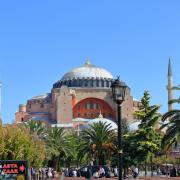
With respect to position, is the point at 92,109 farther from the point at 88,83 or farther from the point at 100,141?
the point at 100,141

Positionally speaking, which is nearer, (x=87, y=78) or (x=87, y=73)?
(x=87, y=78)

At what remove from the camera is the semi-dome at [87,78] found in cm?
13025

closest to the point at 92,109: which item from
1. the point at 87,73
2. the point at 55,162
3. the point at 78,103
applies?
the point at 78,103

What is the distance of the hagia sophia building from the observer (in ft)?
397

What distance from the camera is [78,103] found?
417 ft

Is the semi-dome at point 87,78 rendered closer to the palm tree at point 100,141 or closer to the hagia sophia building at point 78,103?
the hagia sophia building at point 78,103

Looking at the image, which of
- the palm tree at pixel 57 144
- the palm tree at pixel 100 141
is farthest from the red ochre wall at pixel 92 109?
the palm tree at pixel 100 141

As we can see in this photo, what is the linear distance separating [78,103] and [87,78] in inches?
286

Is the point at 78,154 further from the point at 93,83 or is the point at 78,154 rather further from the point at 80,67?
the point at 80,67

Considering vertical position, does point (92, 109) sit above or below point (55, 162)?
above

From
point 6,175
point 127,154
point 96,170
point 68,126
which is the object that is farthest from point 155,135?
point 68,126

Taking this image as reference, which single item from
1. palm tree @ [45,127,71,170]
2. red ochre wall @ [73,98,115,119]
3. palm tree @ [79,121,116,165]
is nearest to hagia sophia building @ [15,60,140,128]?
red ochre wall @ [73,98,115,119]

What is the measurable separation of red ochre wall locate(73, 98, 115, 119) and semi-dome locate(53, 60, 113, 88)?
483 centimetres

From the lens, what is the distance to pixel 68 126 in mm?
117125
